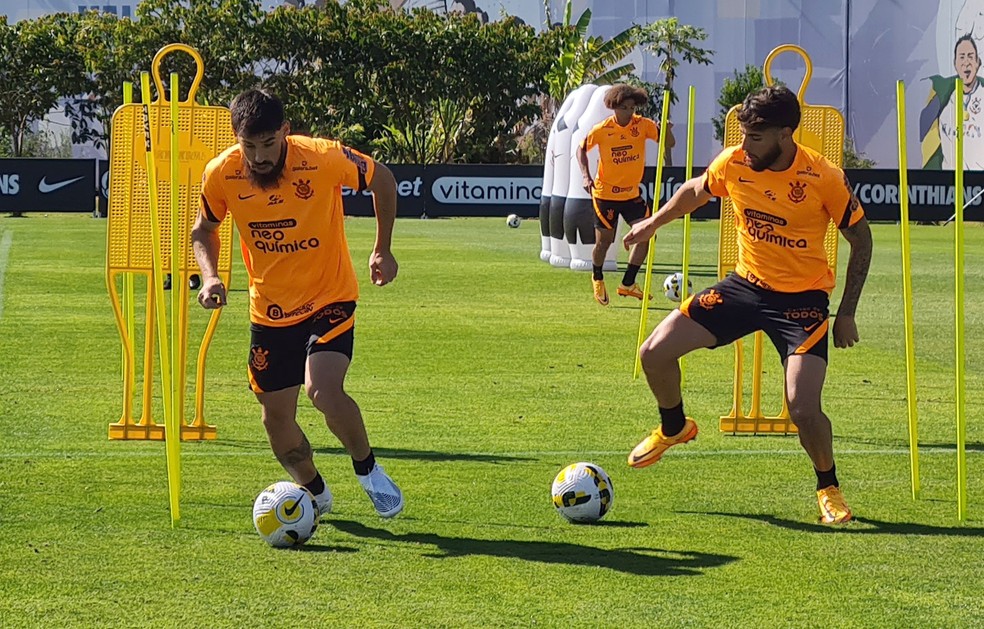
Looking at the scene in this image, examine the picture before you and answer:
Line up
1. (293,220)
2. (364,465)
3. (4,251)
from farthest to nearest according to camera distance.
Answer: (4,251) → (364,465) → (293,220)

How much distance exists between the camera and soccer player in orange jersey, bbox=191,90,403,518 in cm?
662

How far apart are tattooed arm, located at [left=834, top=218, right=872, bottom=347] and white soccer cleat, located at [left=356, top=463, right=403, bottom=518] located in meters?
2.09

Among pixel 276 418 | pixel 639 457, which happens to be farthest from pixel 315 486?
pixel 639 457

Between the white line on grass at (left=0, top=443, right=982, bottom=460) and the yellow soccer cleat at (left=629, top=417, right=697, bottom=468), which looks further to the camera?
the white line on grass at (left=0, top=443, right=982, bottom=460)

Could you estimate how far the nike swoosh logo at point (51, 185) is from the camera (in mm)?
33597

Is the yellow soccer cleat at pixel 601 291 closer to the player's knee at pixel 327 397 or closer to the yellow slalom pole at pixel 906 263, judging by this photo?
the yellow slalom pole at pixel 906 263

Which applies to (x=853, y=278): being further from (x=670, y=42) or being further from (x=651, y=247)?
(x=670, y=42)

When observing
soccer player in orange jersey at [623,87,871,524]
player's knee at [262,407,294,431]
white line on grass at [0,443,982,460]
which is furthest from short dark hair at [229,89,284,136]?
white line on grass at [0,443,982,460]

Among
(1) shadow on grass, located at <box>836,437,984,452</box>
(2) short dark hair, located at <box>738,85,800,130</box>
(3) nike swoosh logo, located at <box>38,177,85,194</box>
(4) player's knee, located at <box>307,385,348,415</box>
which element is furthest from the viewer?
(3) nike swoosh logo, located at <box>38,177,85,194</box>

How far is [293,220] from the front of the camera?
6.66 m

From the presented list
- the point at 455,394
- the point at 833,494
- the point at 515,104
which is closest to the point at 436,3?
the point at 515,104

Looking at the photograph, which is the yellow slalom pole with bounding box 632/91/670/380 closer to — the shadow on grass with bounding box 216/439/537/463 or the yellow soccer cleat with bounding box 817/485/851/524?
the shadow on grass with bounding box 216/439/537/463

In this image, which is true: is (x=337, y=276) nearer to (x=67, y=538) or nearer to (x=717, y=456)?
(x=67, y=538)

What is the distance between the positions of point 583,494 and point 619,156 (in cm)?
1071
